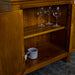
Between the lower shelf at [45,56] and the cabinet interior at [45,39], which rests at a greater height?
the cabinet interior at [45,39]

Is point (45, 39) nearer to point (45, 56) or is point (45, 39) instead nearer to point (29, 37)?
point (45, 56)

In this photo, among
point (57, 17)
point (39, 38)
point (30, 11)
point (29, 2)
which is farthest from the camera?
point (39, 38)

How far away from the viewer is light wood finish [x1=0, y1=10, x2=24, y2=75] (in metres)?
0.98

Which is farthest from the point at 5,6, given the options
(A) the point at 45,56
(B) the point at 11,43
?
(A) the point at 45,56

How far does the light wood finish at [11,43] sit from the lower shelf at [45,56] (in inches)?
10.0

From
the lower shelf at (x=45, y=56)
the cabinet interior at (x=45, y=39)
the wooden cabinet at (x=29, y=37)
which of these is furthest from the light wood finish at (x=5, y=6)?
the lower shelf at (x=45, y=56)

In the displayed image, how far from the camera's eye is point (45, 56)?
1.61 meters

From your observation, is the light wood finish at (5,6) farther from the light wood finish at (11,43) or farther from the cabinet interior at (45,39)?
the cabinet interior at (45,39)

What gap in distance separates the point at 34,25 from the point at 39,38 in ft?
0.82

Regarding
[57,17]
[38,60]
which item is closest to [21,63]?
[38,60]

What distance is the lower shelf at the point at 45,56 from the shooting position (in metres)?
1.42

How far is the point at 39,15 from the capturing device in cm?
170

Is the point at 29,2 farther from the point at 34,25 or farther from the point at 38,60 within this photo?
the point at 38,60

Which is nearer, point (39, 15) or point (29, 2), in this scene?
point (29, 2)
